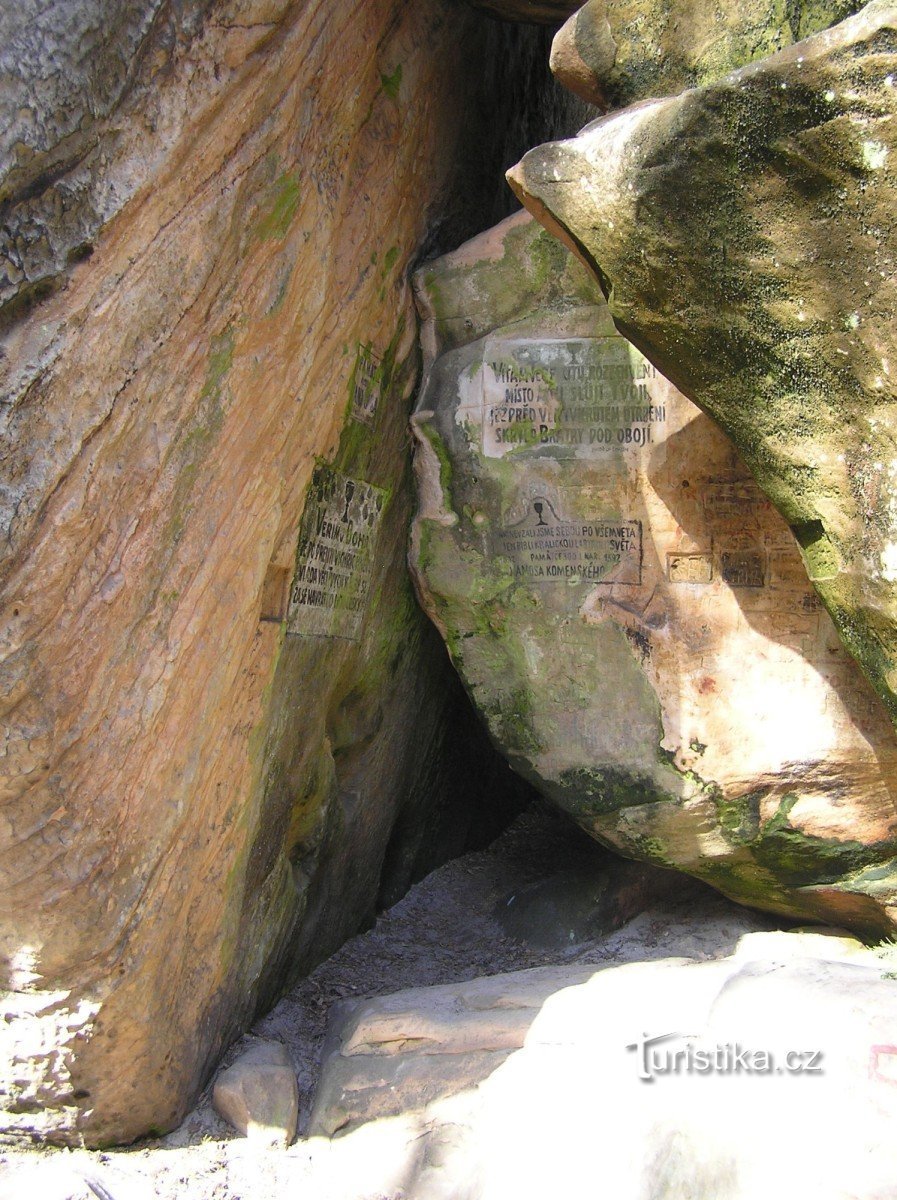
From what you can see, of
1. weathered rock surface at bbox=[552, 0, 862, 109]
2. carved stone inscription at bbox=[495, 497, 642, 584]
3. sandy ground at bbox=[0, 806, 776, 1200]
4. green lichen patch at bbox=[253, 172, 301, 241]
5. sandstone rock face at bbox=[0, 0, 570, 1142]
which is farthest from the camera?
carved stone inscription at bbox=[495, 497, 642, 584]

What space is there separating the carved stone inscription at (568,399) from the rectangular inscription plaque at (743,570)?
469mm

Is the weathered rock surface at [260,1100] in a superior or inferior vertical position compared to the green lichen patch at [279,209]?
inferior

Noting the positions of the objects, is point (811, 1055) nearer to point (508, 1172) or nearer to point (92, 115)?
point (508, 1172)

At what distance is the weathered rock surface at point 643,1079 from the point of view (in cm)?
199

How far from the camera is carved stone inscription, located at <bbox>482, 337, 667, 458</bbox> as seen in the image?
3.42 metres

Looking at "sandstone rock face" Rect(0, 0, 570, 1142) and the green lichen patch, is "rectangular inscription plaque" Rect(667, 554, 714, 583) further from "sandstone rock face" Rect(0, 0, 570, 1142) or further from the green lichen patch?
the green lichen patch

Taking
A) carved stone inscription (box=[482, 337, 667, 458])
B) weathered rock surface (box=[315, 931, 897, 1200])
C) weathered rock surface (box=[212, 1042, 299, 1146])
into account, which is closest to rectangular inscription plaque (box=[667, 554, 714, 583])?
carved stone inscription (box=[482, 337, 667, 458])

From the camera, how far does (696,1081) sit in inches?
88.1

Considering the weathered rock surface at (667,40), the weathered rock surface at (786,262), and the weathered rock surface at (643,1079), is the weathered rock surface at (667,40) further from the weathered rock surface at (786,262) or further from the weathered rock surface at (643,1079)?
the weathered rock surface at (643,1079)

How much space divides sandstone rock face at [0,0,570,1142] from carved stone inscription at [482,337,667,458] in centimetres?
38

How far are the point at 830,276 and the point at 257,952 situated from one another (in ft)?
8.15

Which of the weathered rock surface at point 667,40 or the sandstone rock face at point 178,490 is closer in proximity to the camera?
the sandstone rock face at point 178,490

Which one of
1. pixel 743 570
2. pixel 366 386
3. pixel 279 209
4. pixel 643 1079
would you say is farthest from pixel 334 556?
pixel 643 1079

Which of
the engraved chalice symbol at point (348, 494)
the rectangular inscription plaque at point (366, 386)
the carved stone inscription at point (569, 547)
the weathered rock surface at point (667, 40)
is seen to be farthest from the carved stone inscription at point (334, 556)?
the weathered rock surface at point (667, 40)
